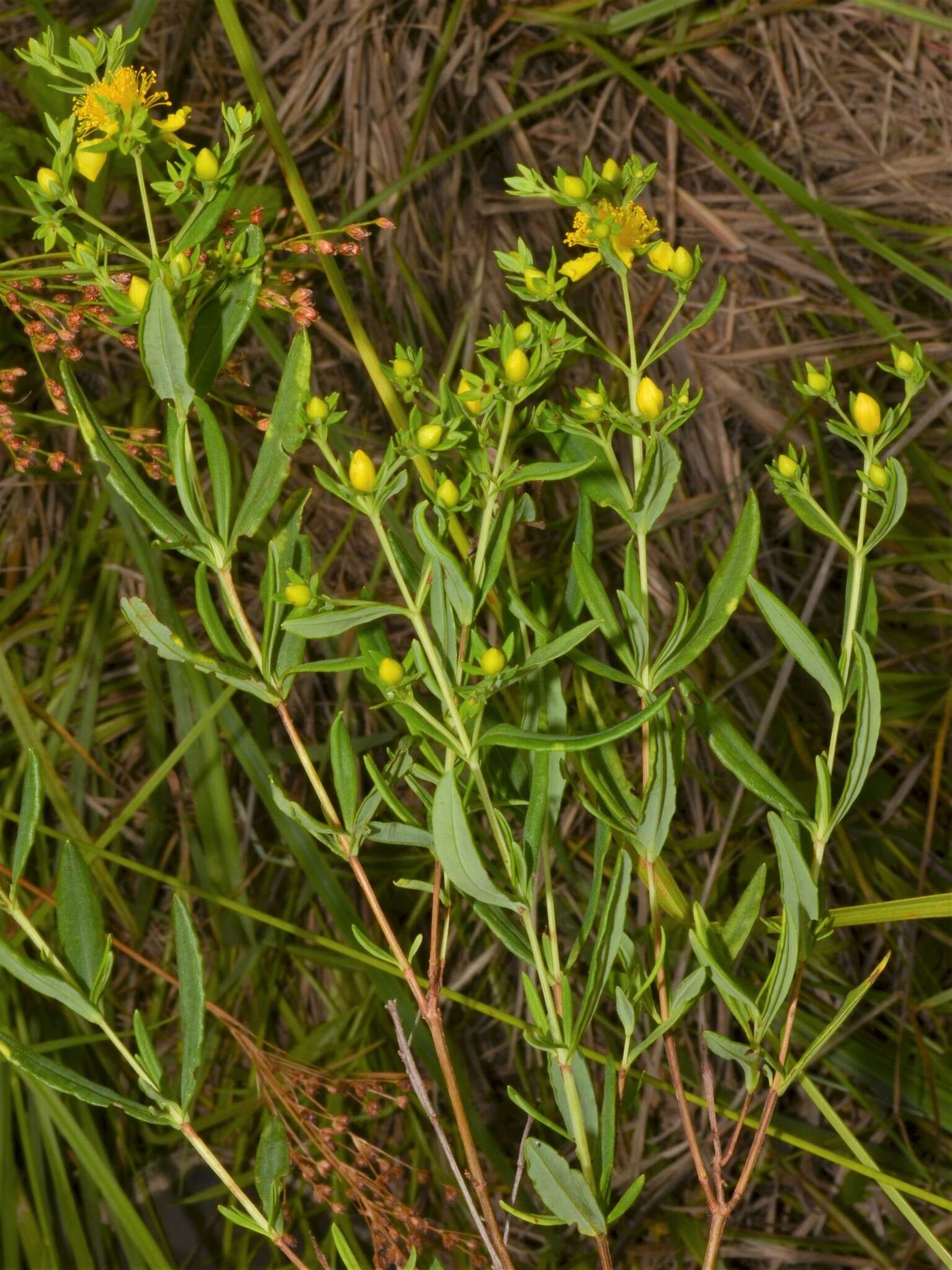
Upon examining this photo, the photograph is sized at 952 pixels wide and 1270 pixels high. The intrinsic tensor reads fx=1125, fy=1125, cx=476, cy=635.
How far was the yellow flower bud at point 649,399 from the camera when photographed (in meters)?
0.37

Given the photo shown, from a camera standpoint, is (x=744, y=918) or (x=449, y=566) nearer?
(x=449, y=566)

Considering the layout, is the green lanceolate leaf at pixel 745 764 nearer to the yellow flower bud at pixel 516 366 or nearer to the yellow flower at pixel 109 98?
the yellow flower bud at pixel 516 366

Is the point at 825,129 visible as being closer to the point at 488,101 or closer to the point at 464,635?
the point at 488,101

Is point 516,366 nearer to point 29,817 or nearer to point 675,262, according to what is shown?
point 675,262

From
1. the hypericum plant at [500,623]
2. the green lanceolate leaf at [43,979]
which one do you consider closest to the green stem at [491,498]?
the hypericum plant at [500,623]

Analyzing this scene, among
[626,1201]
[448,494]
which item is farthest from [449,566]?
[626,1201]

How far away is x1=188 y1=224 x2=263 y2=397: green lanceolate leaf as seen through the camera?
40 cm

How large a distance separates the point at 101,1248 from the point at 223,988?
203mm

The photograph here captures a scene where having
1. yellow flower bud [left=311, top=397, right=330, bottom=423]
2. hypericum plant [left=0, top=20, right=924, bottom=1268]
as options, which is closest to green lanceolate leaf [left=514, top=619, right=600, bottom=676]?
hypericum plant [left=0, top=20, right=924, bottom=1268]

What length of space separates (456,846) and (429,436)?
13 cm

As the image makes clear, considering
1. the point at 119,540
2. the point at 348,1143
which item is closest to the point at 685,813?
the point at 348,1143

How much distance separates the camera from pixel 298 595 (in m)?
0.35

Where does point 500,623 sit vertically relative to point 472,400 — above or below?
below

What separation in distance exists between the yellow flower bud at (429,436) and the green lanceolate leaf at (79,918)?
0.67 ft
